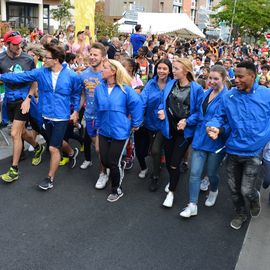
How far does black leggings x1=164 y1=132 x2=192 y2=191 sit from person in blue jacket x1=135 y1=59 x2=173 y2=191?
0.22 meters

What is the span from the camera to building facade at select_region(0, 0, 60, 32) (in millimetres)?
34338

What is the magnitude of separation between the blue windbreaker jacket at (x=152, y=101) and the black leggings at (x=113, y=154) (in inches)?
24.3

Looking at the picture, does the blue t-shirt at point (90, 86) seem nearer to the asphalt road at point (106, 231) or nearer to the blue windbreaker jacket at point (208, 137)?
the asphalt road at point (106, 231)

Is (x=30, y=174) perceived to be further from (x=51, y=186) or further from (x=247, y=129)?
(x=247, y=129)

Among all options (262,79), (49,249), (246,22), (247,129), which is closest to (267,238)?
(247,129)

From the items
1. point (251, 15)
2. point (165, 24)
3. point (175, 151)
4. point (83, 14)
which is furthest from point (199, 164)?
point (251, 15)

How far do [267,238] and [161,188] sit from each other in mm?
Answer: 1566

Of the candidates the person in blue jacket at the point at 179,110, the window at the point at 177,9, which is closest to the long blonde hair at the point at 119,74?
the person in blue jacket at the point at 179,110

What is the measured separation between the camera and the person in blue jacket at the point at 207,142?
401 centimetres

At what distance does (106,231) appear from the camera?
3.89 m

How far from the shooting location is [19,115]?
5.02 meters

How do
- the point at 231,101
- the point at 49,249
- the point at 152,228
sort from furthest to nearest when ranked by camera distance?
the point at 152,228 → the point at 231,101 → the point at 49,249

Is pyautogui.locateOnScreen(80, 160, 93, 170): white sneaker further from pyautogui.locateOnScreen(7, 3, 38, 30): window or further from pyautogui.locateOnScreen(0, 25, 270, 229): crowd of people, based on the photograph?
pyautogui.locateOnScreen(7, 3, 38, 30): window

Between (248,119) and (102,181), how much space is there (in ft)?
7.13
